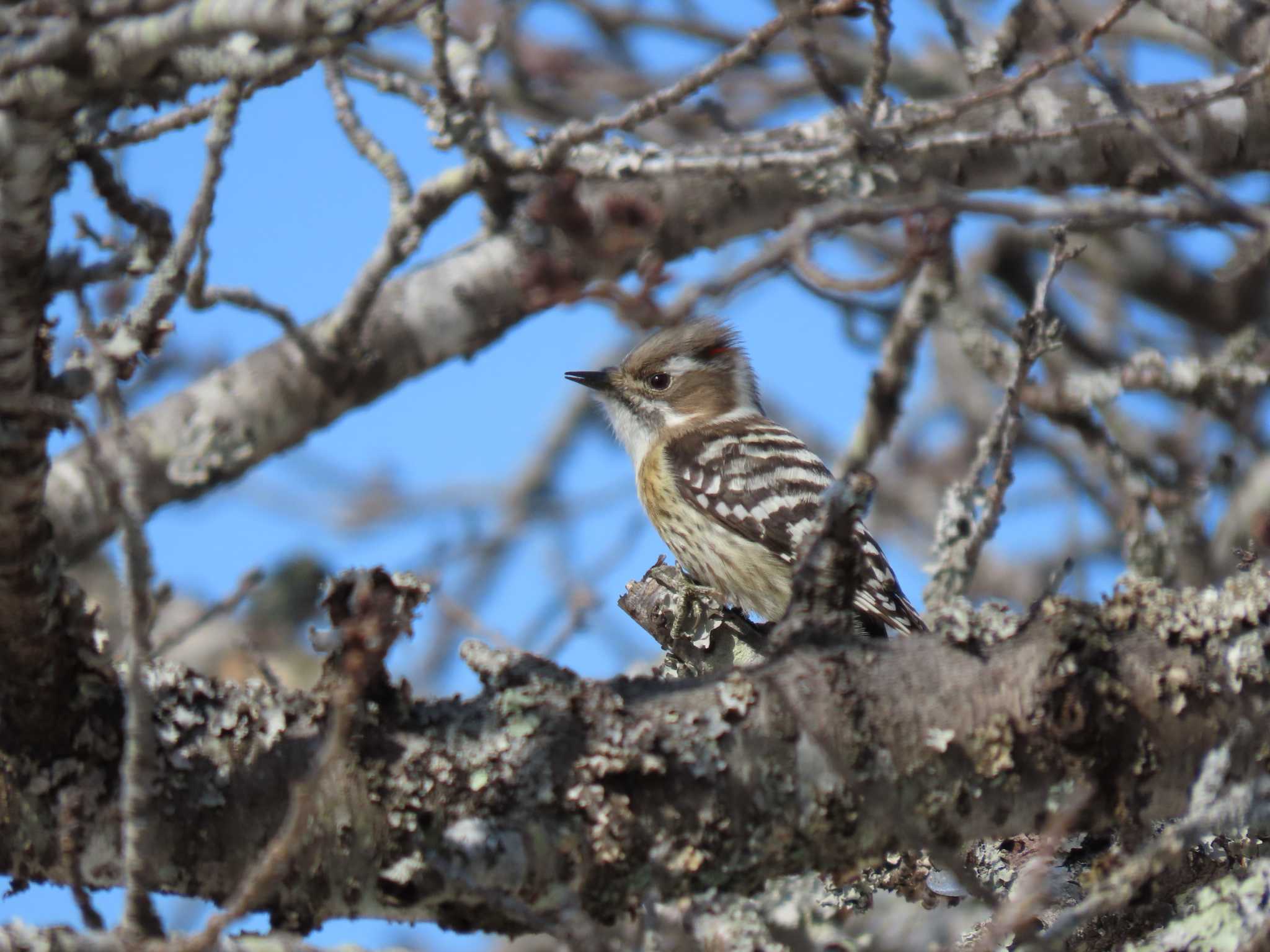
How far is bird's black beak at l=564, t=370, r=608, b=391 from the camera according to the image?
6379 mm

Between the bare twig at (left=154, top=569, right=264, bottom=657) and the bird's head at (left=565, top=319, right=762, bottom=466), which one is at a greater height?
the bird's head at (left=565, top=319, right=762, bottom=466)

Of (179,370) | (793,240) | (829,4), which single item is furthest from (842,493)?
(179,370)

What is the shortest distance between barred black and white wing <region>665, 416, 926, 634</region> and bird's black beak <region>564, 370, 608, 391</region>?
0.52 meters

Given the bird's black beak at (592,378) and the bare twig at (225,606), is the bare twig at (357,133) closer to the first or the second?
the bare twig at (225,606)

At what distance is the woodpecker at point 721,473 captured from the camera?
5520 mm

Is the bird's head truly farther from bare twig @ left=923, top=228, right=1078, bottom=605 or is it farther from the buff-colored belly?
bare twig @ left=923, top=228, right=1078, bottom=605

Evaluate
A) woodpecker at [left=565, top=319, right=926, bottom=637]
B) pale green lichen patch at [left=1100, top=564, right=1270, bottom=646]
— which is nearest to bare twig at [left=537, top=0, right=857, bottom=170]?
pale green lichen patch at [left=1100, top=564, right=1270, bottom=646]

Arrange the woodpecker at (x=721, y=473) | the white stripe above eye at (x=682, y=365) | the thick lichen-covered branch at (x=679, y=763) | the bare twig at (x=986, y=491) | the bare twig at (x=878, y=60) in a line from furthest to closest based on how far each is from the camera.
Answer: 1. the white stripe above eye at (x=682, y=365)
2. the woodpecker at (x=721, y=473)
3. the bare twig at (x=986, y=491)
4. the bare twig at (x=878, y=60)
5. the thick lichen-covered branch at (x=679, y=763)

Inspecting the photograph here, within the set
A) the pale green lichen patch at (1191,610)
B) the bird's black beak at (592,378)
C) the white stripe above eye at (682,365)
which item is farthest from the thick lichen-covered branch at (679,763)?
the white stripe above eye at (682,365)

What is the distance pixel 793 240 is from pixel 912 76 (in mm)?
6861

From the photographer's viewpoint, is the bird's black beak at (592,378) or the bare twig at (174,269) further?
the bird's black beak at (592,378)

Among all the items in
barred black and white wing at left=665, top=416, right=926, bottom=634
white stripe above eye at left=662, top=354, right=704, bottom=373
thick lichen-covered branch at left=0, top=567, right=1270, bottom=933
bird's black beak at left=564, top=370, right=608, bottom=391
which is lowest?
thick lichen-covered branch at left=0, top=567, right=1270, bottom=933

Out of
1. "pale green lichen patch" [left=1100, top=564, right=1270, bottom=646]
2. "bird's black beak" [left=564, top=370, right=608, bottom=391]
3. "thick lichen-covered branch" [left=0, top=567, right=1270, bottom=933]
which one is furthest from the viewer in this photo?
"bird's black beak" [left=564, top=370, right=608, bottom=391]

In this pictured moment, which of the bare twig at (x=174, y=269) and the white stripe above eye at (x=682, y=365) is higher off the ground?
the white stripe above eye at (x=682, y=365)
